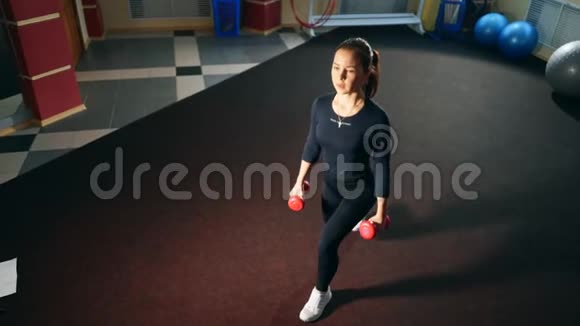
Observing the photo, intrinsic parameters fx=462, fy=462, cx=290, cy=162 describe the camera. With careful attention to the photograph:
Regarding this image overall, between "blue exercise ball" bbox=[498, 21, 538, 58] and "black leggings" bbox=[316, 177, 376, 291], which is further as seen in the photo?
"blue exercise ball" bbox=[498, 21, 538, 58]

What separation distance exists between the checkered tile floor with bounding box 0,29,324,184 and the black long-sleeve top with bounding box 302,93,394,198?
2011mm

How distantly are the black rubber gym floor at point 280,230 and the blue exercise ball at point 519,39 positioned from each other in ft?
3.43

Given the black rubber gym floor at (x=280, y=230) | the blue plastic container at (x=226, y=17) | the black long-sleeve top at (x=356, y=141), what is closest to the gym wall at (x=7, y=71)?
the black rubber gym floor at (x=280, y=230)

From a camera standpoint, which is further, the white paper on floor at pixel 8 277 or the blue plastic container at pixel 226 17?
the blue plastic container at pixel 226 17

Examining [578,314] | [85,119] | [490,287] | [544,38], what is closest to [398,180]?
[490,287]

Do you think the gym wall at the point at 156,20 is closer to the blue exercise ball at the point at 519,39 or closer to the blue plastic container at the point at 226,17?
the blue plastic container at the point at 226,17

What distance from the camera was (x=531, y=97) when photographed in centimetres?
395

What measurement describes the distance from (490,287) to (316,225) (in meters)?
0.91

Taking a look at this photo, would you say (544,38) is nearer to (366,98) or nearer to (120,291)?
(366,98)

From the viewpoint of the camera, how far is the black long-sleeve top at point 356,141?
164 centimetres

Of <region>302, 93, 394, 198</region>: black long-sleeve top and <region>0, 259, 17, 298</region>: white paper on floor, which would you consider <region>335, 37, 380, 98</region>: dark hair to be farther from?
<region>0, 259, 17, 298</region>: white paper on floor

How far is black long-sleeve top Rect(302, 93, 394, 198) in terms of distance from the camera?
5.40ft

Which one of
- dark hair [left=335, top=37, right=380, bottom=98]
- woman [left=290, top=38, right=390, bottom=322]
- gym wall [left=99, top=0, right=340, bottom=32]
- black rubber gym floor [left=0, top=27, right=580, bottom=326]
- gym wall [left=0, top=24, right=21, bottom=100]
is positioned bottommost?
black rubber gym floor [left=0, top=27, right=580, bottom=326]

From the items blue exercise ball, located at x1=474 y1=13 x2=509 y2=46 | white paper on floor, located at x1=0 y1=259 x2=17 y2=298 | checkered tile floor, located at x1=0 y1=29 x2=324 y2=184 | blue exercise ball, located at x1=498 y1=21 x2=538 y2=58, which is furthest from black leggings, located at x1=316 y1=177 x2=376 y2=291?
blue exercise ball, located at x1=474 y1=13 x2=509 y2=46
